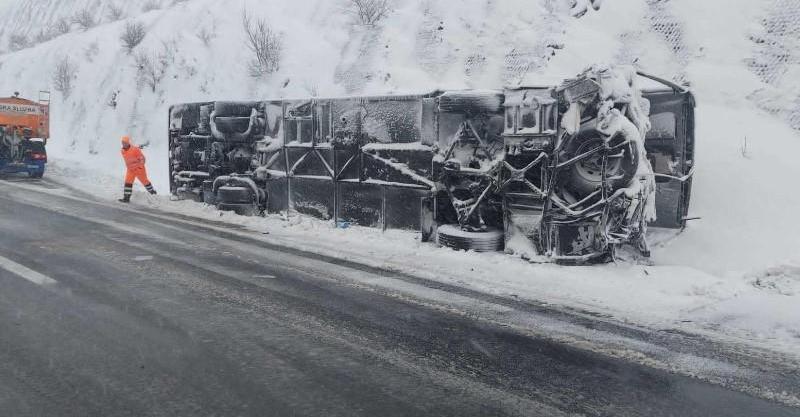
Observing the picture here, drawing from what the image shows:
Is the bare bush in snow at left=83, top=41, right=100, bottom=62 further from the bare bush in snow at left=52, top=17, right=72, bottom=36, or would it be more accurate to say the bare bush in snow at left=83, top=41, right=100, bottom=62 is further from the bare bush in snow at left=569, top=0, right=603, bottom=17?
the bare bush in snow at left=569, top=0, right=603, bottom=17

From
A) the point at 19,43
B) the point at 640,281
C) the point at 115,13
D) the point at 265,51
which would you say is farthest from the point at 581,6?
the point at 19,43

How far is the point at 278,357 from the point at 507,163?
4.33m

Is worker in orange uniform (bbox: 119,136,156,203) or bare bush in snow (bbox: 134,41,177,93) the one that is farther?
bare bush in snow (bbox: 134,41,177,93)

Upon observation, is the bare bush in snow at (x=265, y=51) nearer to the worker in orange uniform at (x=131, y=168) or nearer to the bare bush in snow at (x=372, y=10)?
the bare bush in snow at (x=372, y=10)

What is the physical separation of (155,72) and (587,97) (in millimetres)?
24592

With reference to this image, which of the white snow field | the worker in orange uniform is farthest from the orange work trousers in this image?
the white snow field

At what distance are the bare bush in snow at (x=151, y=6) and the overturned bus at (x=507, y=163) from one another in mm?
33582

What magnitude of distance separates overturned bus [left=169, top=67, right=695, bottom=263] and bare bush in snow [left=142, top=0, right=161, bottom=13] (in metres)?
33.6

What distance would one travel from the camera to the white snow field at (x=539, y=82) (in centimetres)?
559

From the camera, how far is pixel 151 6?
38.7 meters

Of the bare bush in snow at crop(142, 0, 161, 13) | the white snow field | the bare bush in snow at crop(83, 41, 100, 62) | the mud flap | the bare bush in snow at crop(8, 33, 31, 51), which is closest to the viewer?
the white snow field

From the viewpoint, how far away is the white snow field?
18.3 ft

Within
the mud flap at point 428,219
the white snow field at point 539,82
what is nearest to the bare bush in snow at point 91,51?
the white snow field at point 539,82

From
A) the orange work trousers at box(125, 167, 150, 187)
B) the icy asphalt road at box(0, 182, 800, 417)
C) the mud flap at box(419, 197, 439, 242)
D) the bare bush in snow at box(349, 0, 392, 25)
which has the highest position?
the bare bush in snow at box(349, 0, 392, 25)
